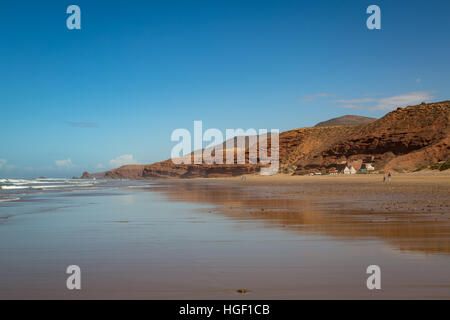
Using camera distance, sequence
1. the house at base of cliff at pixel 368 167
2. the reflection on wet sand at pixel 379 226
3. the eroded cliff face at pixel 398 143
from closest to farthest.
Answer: the reflection on wet sand at pixel 379 226
the eroded cliff face at pixel 398 143
the house at base of cliff at pixel 368 167

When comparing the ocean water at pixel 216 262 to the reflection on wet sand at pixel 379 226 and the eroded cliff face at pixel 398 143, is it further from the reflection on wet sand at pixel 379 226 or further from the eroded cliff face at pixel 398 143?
the eroded cliff face at pixel 398 143

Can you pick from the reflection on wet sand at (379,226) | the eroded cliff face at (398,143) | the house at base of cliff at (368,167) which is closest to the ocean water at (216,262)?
the reflection on wet sand at (379,226)

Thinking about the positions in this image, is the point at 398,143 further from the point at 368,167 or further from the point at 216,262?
the point at 216,262

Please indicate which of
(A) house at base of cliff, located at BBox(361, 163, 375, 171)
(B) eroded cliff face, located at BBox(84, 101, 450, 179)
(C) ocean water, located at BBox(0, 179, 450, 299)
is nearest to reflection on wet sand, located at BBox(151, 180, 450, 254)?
(C) ocean water, located at BBox(0, 179, 450, 299)

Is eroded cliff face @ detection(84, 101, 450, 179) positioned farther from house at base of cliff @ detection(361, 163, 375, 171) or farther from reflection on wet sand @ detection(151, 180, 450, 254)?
reflection on wet sand @ detection(151, 180, 450, 254)

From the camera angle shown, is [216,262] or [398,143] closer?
[216,262]

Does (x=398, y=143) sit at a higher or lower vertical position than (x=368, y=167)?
higher

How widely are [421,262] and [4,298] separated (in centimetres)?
536

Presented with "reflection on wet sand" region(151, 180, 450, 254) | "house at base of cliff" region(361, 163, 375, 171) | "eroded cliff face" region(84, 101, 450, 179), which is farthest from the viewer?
"house at base of cliff" region(361, 163, 375, 171)

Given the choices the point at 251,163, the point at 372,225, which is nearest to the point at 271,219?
the point at 372,225

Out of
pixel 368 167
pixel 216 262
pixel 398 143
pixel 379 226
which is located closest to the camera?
pixel 216 262

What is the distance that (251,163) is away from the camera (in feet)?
394

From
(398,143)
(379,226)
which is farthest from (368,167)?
(379,226)

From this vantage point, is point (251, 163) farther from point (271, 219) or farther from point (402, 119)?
point (271, 219)
